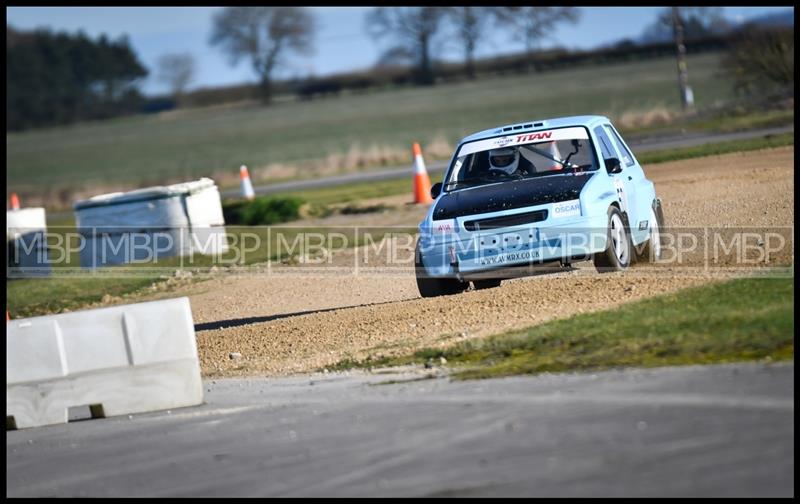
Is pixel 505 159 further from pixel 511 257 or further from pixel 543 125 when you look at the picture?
pixel 511 257

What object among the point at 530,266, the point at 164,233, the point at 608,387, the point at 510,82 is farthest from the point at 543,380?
the point at 510,82

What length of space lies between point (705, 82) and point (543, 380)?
198 ft

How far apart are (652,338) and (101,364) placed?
3898 millimetres

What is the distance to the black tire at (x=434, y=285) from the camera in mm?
12330

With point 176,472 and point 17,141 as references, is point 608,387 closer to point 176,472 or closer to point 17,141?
point 176,472

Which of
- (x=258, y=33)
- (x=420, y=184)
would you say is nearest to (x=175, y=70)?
(x=258, y=33)

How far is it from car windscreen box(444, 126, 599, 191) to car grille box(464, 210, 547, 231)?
908 millimetres

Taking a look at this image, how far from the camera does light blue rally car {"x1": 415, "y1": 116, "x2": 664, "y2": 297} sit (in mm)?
11766

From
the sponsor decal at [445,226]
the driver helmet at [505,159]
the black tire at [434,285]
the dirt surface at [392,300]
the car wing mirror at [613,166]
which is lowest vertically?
the dirt surface at [392,300]

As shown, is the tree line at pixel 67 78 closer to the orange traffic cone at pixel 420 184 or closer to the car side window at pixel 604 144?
the orange traffic cone at pixel 420 184

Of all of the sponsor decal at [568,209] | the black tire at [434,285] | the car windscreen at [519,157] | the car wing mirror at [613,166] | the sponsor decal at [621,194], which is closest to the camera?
the sponsor decal at [568,209]

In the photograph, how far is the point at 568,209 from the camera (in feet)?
38.5

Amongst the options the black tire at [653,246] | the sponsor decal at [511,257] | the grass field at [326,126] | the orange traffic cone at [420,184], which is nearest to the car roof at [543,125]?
the black tire at [653,246]

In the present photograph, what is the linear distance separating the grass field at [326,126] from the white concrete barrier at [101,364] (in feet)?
106
